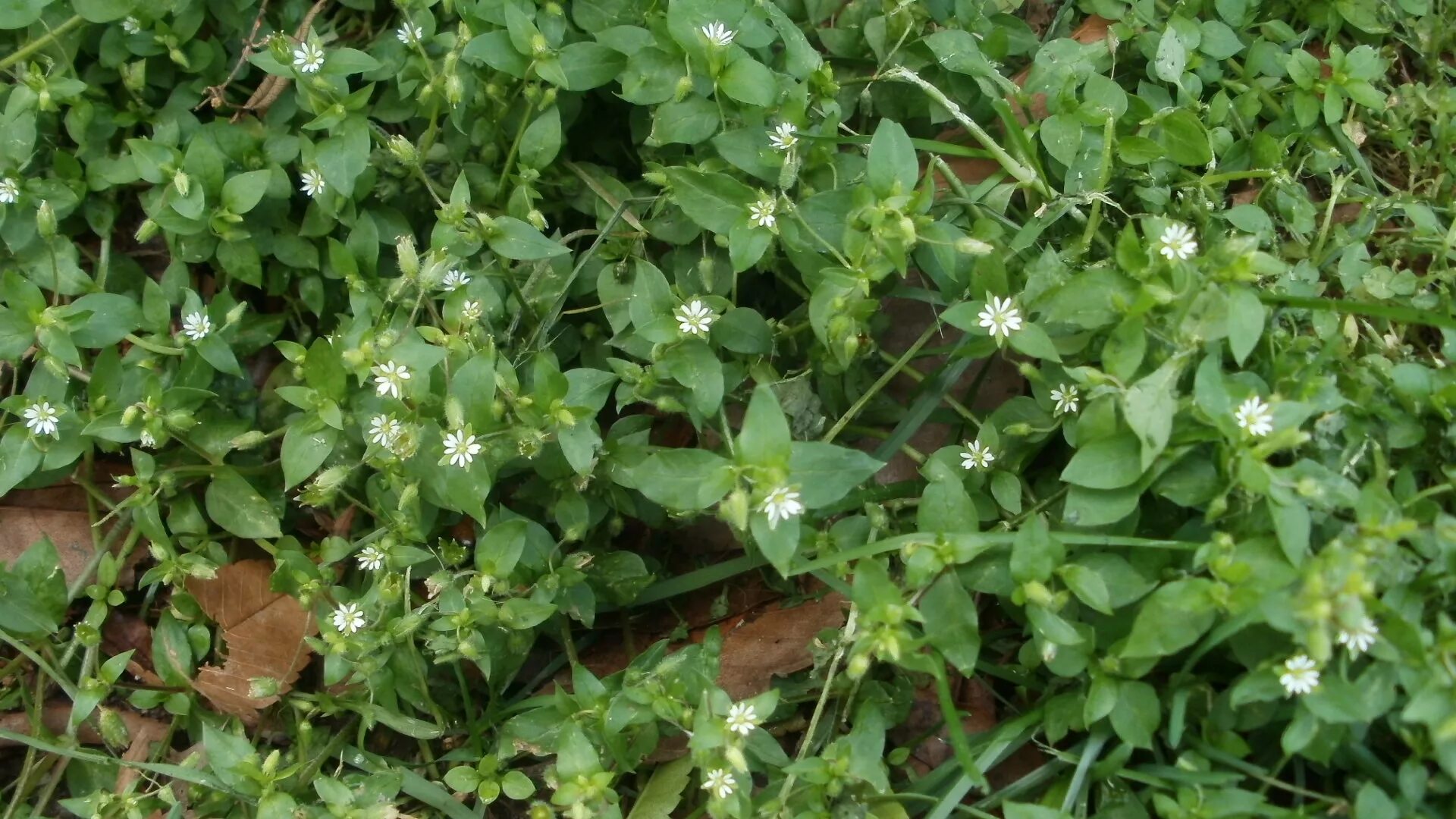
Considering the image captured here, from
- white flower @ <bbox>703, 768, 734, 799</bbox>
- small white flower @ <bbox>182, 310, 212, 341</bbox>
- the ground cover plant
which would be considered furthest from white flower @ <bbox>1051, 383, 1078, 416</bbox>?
small white flower @ <bbox>182, 310, 212, 341</bbox>

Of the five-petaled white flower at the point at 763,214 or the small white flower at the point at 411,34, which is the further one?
the small white flower at the point at 411,34

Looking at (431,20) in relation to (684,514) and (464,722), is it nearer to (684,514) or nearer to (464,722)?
(684,514)

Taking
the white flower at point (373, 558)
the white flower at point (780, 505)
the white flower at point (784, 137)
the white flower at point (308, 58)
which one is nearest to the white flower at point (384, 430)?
the white flower at point (373, 558)

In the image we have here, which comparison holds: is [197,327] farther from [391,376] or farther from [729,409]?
[729,409]

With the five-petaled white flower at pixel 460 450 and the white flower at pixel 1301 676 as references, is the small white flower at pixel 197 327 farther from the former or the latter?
the white flower at pixel 1301 676

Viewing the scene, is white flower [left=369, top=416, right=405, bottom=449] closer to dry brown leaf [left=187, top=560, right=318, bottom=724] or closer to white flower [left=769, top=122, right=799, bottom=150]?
dry brown leaf [left=187, top=560, right=318, bottom=724]

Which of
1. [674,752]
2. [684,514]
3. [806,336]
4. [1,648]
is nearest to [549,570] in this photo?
[684,514]

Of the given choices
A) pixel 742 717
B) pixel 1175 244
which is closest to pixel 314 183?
pixel 742 717

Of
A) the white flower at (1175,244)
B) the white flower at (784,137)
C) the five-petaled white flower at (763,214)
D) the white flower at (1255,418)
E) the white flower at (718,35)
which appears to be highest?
the white flower at (718,35)
